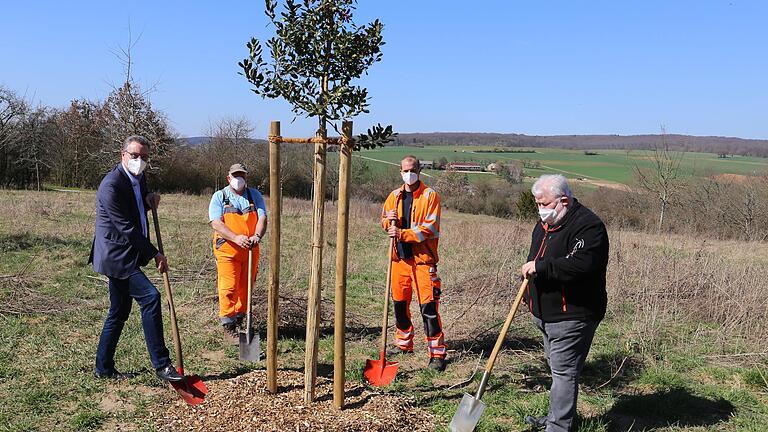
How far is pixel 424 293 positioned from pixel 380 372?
3.10ft

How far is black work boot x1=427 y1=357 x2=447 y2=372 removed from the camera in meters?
5.82

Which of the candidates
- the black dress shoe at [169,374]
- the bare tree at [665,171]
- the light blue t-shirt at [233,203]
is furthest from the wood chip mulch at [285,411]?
the bare tree at [665,171]

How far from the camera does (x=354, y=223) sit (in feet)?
65.2

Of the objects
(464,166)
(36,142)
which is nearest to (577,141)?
(464,166)

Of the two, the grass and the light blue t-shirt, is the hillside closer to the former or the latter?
the grass

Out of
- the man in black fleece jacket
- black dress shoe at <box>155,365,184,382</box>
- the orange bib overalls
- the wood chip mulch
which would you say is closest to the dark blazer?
black dress shoe at <box>155,365,184,382</box>

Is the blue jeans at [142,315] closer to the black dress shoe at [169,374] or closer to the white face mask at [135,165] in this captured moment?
the black dress shoe at [169,374]

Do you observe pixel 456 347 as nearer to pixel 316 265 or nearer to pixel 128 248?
pixel 316 265

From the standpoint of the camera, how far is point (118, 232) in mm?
4699

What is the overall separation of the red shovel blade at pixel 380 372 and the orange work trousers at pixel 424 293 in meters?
0.68

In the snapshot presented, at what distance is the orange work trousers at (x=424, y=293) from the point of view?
5750 mm

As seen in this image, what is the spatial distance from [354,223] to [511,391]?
48.6 feet

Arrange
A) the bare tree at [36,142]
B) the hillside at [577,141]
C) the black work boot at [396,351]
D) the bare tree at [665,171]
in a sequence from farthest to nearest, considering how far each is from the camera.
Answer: the hillside at [577,141], the bare tree at [36,142], the bare tree at [665,171], the black work boot at [396,351]

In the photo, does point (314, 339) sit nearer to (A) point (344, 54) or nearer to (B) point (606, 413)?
(A) point (344, 54)
